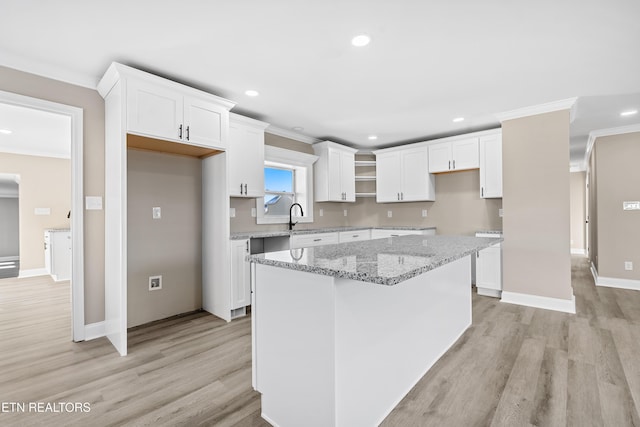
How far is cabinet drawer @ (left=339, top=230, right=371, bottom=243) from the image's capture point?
496cm

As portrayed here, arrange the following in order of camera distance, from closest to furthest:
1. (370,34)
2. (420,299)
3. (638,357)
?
1. (420,299)
2. (370,34)
3. (638,357)

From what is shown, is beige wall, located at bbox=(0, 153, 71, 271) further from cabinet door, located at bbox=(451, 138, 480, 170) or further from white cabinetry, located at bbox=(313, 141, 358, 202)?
cabinet door, located at bbox=(451, 138, 480, 170)

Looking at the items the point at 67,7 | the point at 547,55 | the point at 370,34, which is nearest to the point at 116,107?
the point at 67,7

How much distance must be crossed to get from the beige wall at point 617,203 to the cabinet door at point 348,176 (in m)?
3.85

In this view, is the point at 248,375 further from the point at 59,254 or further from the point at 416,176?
the point at 59,254

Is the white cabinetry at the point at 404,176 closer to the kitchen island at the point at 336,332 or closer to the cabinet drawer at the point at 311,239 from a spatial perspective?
the cabinet drawer at the point at 311,239

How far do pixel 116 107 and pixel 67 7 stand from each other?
824 mm

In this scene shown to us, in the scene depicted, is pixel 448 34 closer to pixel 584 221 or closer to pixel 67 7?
pixel 67 7

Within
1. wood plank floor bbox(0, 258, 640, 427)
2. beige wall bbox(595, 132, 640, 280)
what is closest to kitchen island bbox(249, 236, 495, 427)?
wood plank floor bbox(0, 258, 640, 427)

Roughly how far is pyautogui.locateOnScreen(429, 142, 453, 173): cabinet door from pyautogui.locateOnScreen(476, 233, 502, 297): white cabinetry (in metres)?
1.42

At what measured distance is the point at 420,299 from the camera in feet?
6.81

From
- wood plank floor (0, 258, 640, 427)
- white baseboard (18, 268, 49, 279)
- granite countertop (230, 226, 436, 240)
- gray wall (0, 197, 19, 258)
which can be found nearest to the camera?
wood plank floor (0, 258, 640, 427)

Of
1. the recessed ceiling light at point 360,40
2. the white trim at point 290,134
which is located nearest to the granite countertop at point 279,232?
the white trim at point 290,134

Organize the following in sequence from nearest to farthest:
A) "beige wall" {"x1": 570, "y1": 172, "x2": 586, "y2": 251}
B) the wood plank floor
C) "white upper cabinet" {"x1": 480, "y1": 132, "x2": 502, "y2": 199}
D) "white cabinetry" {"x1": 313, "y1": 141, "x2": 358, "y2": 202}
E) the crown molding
→ the wood plank floor, the crown molding, "white upper cabinet" {"x1": 480, "y1": 132, "x2": 502, "y2": 199}, "white cabinetry" {"x1": 313, "y1": 141, "x2": 358, "y2": 202}, "beige wall" {"x1": 570, "y1": 172, "x2": 586, "y2": 251}
